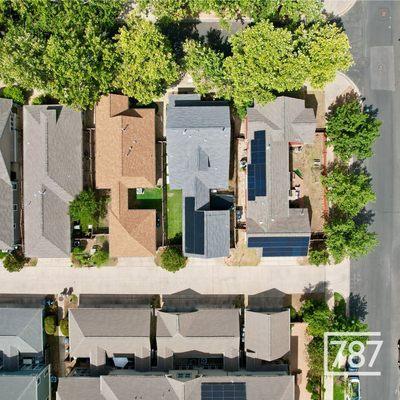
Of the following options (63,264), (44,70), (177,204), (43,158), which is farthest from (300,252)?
(44,70)

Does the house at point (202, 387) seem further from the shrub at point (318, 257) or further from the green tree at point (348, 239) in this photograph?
the green tree at point (348, 239)

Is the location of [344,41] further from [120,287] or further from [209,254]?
[120,287]

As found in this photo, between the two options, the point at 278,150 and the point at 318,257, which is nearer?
the point at 278,150

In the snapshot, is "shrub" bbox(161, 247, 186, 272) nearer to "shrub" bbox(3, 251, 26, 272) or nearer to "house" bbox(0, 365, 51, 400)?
"shrub" bbox(3, 251, 26, 272)

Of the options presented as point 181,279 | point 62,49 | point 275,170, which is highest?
point 62,49

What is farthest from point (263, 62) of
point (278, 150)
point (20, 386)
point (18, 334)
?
point (20, 386)

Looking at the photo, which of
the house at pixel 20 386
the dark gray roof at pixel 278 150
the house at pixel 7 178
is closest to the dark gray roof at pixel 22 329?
the house at pixel 20 386

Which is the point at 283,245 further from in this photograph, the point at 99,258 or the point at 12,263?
the point at 12,263
